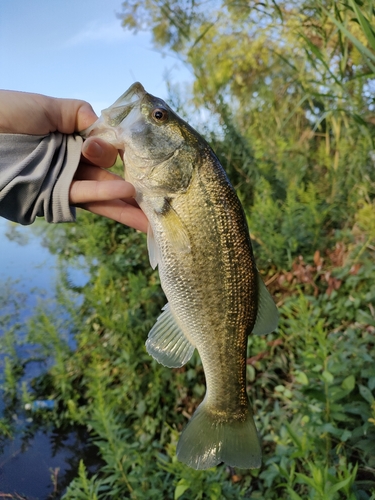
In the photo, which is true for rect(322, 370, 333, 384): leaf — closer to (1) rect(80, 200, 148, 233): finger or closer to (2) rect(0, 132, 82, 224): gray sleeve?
(1) rect(80, 200, 148, 233): finger

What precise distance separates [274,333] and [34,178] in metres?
1.96

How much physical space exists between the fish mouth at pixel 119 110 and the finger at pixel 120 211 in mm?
262

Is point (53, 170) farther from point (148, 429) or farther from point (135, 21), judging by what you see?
point (135, 21)

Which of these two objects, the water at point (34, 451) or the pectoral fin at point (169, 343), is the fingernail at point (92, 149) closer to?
the pectoral fin at point (169, 343)

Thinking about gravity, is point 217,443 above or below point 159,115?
below

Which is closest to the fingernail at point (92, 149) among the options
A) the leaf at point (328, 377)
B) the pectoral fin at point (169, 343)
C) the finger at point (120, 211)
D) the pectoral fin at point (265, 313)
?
the finger at point (120, 211)

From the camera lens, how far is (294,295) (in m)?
2.77

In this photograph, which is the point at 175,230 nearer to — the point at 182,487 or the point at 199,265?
the point at 199,265

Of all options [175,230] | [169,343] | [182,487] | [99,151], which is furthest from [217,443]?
[99,151]

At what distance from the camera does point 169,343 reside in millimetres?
1383

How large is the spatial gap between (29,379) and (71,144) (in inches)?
104

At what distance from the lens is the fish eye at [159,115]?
1.34m

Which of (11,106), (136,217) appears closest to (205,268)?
(136,217)

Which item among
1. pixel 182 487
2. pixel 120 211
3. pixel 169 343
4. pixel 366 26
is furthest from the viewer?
pixel 182 487
